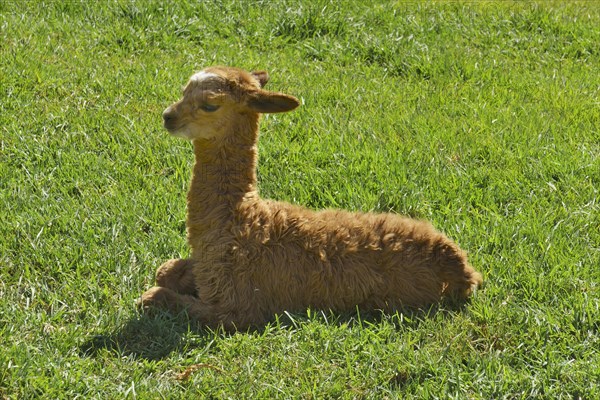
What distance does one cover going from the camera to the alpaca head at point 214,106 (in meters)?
5.50

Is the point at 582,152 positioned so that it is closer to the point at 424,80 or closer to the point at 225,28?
the point at 424,80

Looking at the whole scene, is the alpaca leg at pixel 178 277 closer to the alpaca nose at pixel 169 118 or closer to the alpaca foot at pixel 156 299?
the alpaca foot at pixel 156 299

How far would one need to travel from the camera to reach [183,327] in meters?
5.36

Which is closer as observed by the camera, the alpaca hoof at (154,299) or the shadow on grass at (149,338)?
the shadow on grass at (149,338)

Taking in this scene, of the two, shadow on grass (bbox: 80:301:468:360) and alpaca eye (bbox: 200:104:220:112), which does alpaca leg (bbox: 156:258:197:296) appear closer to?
shadow on grass (bbox: 80:301:468:360)

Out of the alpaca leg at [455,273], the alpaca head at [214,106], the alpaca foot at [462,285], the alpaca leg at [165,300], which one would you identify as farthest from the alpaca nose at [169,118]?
the alpaca foot at [462,285]

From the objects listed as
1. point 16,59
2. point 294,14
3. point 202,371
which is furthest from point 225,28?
point 202,371

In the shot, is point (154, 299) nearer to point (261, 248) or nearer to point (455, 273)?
point (261, 248)

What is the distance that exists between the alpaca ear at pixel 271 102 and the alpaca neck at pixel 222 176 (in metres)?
0.12

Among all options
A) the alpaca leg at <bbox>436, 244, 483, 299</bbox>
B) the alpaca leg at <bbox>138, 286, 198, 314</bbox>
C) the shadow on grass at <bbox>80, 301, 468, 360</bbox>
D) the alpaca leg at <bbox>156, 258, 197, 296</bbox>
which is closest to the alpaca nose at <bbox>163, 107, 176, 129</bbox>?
the alpaca leg at <bbox>156, 258, 197, 296</bbox>

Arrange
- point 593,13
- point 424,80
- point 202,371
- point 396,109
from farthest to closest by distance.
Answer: point 593,13 → point 424,80 → point 396,109 → point 202,371

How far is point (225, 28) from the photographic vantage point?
31.2 ft

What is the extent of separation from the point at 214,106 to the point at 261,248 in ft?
2.62

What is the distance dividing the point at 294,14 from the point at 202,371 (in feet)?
17.5
